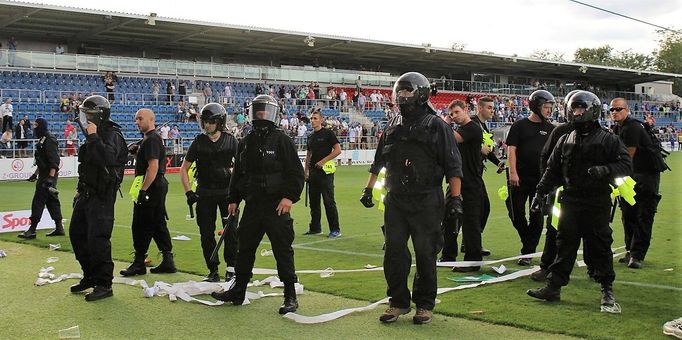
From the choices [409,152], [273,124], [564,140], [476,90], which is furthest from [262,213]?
[476,90]

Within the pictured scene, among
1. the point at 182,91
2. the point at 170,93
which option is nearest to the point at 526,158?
the point at 170,93

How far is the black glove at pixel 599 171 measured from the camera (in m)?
6.17

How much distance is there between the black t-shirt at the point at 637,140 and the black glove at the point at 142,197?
5679 millimetres

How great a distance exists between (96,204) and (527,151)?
16.0 ft

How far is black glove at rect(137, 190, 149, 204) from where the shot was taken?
8.39 metres

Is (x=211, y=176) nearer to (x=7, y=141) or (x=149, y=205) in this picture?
(x=149, y=205)

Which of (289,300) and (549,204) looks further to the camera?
(549,204)

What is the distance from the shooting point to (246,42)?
41688mm

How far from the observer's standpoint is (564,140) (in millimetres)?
6762

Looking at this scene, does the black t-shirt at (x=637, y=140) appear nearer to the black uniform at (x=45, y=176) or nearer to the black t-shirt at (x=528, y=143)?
the black t-shirt at (x=528, y=143)

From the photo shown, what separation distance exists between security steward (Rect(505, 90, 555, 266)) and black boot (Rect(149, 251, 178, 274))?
4.18 m

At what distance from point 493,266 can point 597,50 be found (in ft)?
371

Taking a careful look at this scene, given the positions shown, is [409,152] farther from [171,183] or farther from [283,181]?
[171,183]

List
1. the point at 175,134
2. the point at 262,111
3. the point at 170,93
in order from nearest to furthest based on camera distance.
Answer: the point at 262,111 < the point at 175,134 < the point at 170,93
